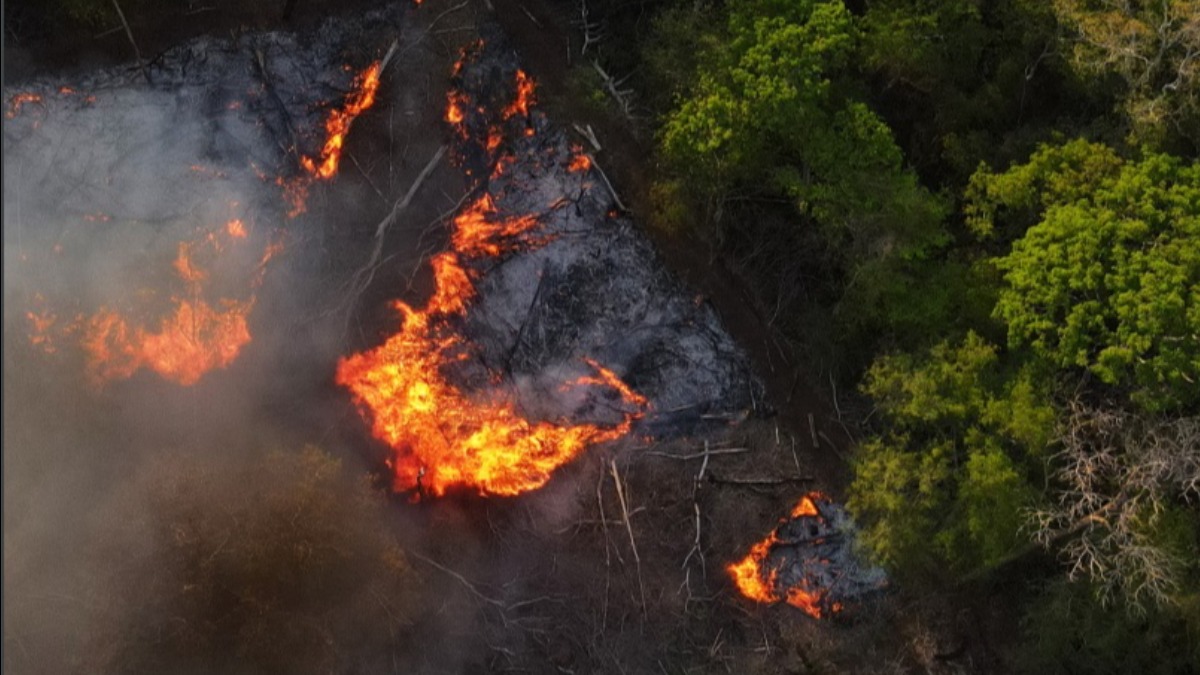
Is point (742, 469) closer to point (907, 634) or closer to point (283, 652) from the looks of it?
point (907, 634)

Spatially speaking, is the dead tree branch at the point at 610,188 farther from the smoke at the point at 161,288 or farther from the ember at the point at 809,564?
the ember at the point at 809,564

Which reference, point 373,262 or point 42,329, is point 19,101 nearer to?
point 42,329

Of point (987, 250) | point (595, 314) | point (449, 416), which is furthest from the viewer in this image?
point (595, 314)

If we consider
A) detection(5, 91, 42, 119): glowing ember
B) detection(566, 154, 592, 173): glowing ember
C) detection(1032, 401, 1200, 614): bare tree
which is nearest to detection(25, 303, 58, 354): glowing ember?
detection(5, 91, 42, 119): glowing ember

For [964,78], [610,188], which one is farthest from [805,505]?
[964,78]

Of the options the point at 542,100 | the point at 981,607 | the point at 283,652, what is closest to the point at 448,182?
the point at 542,100

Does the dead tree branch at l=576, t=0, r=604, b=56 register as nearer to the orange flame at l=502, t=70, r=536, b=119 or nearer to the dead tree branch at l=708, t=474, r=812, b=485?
the orange flame at l=502, t=70, r=536, b=119

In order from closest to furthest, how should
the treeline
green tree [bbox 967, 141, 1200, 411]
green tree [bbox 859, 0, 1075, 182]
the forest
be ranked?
1. green tree [bbox 967, 141, 1200, 411]
2. the treeline
3. the forest
4. green tree [bbox 859, 0, 1075, 182]
